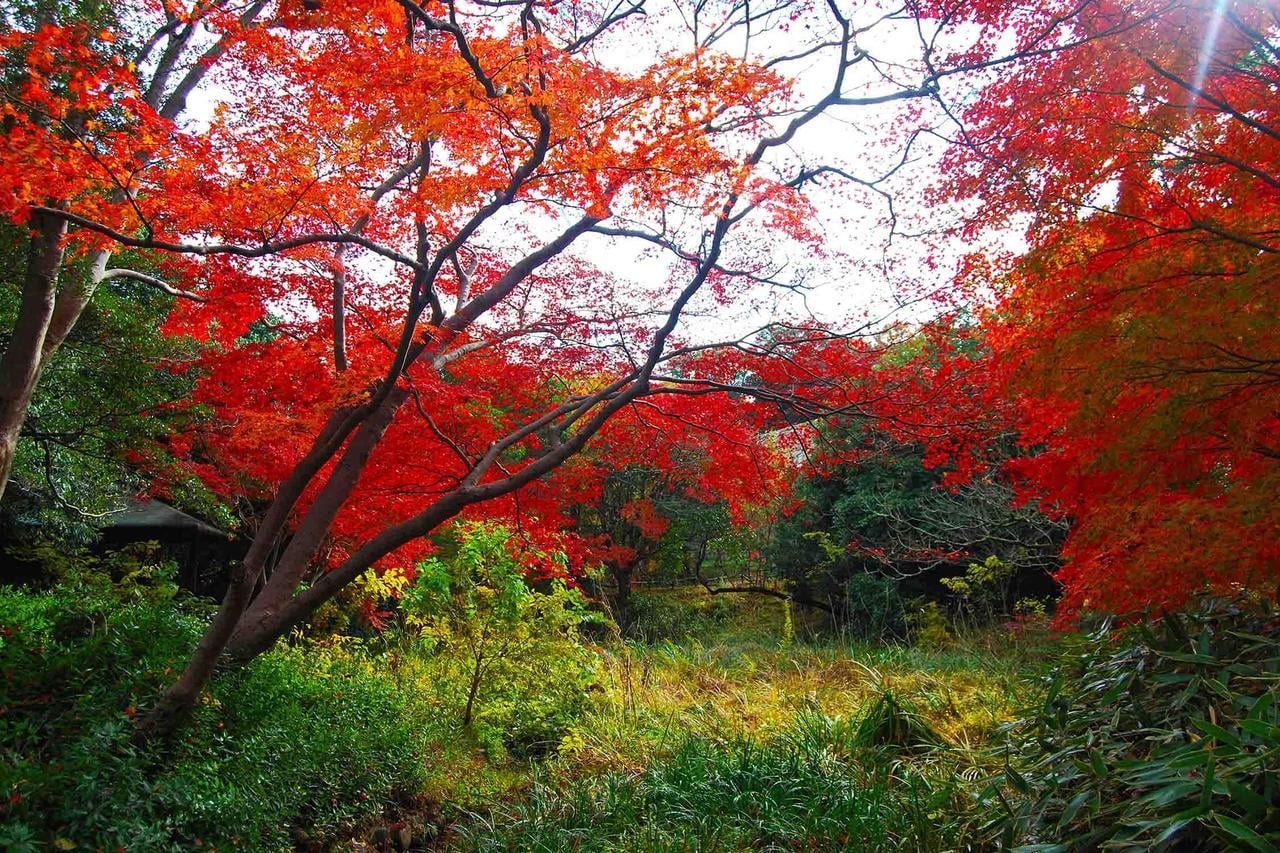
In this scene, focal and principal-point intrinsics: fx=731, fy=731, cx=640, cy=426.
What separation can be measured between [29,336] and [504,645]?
15.0 feet

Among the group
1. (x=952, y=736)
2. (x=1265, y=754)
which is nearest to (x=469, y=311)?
(x=952, y=736)

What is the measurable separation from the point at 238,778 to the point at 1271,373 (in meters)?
5.39

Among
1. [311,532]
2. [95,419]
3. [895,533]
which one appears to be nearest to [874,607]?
[895,533]

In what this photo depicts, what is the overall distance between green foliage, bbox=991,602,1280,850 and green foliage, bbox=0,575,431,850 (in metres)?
3.78

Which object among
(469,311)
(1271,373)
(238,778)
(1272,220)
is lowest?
(238,778)

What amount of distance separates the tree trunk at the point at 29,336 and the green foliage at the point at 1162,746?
22.8ft

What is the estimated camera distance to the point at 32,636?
14.6 ft

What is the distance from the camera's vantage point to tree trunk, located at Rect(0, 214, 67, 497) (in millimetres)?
5527

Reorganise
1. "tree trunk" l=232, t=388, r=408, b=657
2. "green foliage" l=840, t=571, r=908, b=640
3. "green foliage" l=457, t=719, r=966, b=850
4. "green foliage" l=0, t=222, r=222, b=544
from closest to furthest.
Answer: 1. "green foliage" l=457, t=719, r=966, b=850
2. "tree trunk" l=232, t=388, r=408, b=657
3. "green foliage" l=0, t=222, r=222, b=544
4. "green foliage" l=840, t=571, r=908, b=640

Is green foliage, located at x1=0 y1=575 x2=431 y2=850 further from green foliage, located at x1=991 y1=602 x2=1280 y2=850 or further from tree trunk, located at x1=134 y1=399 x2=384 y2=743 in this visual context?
green foliage, located at x1=991 y1=602 x2=1280 y2=850

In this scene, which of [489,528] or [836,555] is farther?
[836,555]

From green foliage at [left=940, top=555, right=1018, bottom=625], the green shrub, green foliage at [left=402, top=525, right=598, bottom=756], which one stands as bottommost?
the green shrub

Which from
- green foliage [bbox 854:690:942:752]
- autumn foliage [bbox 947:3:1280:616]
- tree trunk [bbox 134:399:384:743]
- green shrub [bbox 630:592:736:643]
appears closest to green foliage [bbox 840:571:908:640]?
green shrub [bbox 630:592:736:643]

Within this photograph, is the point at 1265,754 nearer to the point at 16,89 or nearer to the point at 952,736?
the point at 952,736
